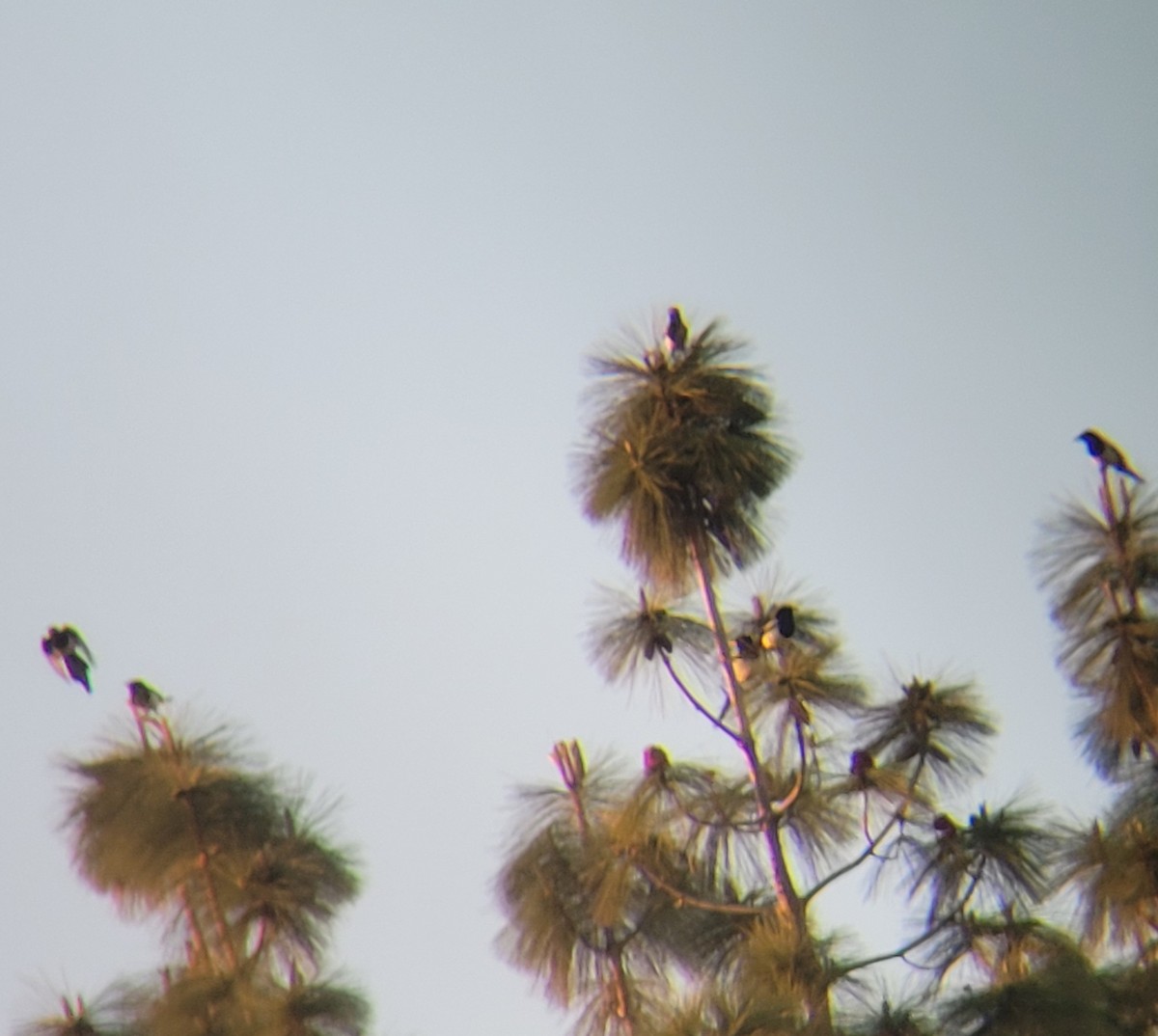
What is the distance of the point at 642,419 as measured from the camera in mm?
8570

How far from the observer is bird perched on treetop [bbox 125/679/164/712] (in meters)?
8.78

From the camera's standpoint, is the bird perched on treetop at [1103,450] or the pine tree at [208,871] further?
the bird perched on treetop at [1103,450]

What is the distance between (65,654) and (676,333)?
351 cm

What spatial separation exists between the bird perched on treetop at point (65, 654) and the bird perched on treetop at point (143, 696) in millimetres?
463

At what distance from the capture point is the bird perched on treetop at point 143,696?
878 centimetres

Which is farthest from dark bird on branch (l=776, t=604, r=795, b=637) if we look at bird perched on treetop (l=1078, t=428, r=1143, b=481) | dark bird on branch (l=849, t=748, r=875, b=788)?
bird perched on treetop (l=1078, t=428, r=1143, b=481)

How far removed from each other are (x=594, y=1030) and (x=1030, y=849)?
225 cm

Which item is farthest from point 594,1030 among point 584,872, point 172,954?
point 172,954

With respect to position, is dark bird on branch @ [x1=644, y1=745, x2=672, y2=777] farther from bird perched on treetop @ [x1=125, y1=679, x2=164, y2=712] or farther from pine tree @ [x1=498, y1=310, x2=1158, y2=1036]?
bird perched on treetop @ [x1=125, y1=679, x2=164, y2=712]

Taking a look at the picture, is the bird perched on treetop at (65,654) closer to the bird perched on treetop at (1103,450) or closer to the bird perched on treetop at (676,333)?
the bird perched on treetop at (676,333)

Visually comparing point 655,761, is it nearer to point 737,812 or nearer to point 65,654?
point 737,812

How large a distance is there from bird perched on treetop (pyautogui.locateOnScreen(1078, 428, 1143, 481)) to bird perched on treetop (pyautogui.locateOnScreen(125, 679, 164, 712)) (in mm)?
5032

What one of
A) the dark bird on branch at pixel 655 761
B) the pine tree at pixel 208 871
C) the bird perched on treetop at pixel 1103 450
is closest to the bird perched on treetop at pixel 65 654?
the pine tree at pixel 208 871

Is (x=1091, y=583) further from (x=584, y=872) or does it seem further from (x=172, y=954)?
(x=172, y=954)
